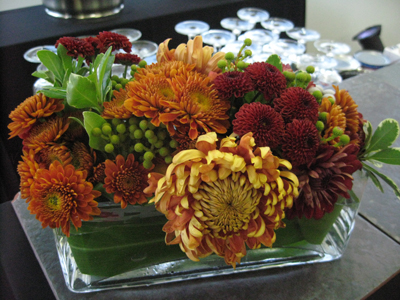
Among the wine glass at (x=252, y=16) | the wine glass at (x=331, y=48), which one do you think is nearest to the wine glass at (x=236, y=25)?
the wine glass at (x=252, y=16)

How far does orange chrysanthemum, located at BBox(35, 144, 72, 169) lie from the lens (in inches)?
14.7

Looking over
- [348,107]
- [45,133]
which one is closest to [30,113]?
[45,133]

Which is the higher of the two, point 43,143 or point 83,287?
point 43,143

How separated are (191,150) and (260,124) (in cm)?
7

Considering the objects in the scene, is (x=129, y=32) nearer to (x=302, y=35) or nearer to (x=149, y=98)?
(x=302, y=35)

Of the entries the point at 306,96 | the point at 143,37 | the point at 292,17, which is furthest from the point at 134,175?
the point at 292,17

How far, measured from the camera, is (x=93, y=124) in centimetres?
36

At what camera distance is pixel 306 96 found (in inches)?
14.6

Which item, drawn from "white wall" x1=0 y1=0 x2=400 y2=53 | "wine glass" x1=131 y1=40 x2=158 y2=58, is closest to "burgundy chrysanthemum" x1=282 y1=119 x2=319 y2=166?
"wine glass" x1=131 y1=40 x2=158 y2=58

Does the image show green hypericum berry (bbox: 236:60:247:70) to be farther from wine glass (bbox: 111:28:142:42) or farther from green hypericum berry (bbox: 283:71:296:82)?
wine glass (bbox: 111:28:142:42)

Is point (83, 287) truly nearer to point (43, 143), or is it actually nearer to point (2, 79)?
point (43, 143)

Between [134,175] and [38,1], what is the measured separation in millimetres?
2403

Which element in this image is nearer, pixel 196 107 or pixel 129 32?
pixel 196 107

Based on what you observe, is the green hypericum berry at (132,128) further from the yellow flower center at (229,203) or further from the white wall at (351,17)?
the white wall at (351,17)
